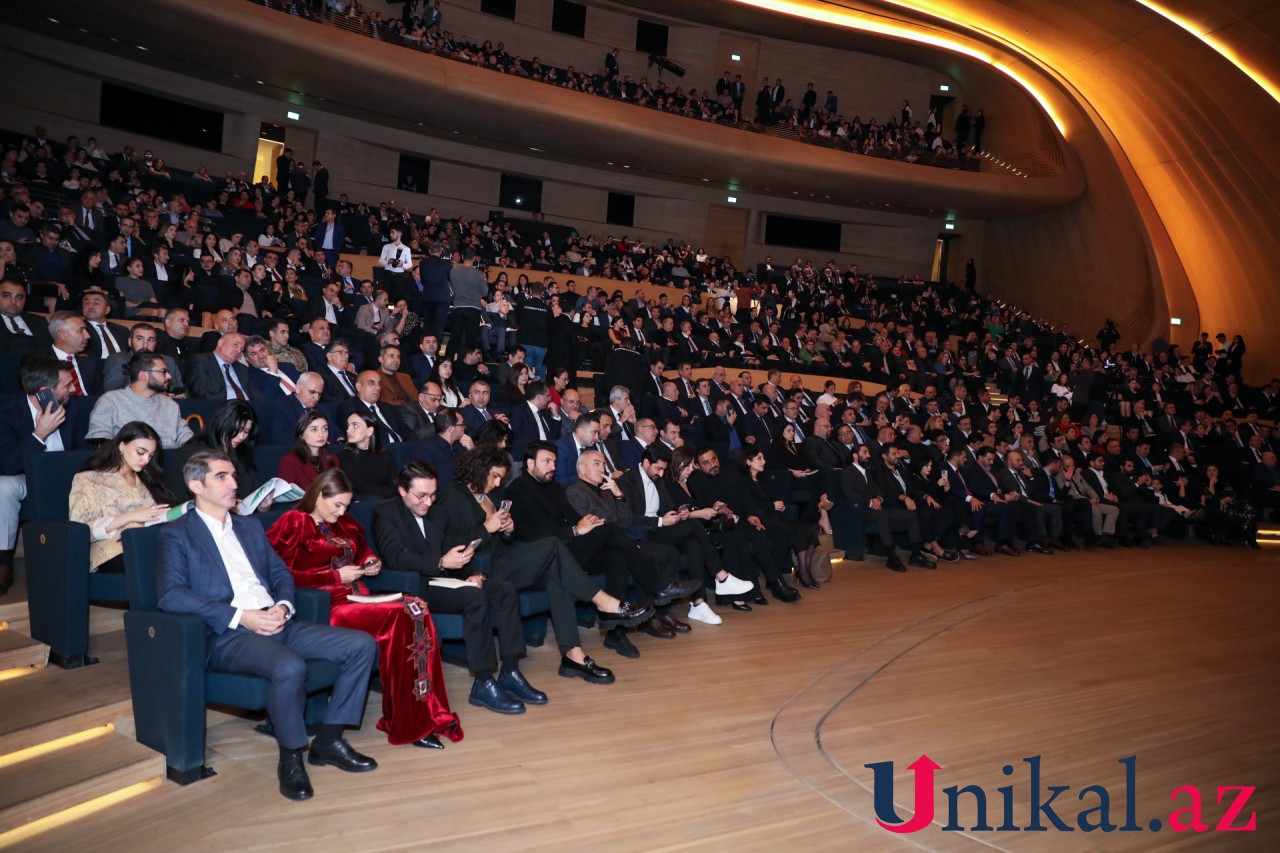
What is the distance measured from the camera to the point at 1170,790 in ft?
11.7

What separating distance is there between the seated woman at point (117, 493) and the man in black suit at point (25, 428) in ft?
1.12

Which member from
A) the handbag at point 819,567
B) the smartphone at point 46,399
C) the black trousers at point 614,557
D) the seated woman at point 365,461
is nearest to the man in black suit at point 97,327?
the smartphone at point 46,399

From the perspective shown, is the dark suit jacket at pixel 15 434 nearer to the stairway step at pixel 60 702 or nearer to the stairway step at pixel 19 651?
the stairway step at pixel 19 651

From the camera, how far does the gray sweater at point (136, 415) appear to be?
4418 mm

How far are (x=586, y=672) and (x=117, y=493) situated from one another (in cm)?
203

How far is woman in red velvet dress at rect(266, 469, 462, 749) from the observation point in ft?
11.1

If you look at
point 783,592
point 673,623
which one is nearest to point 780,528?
point 783,592

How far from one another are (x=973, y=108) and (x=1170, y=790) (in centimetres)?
2094

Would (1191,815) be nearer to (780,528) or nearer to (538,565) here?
(538,565)

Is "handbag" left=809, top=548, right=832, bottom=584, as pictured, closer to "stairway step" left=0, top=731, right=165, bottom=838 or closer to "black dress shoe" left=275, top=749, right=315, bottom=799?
"black dress shoe" left=275, top=749, right=315, bottom=799

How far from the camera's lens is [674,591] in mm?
4871

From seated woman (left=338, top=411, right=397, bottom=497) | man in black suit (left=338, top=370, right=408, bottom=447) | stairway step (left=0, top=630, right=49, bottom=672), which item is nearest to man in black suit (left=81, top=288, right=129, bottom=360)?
man in black suit (left=338, top=370, right=408, bottom=447)

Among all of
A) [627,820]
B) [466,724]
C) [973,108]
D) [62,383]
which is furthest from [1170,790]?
[973,108]

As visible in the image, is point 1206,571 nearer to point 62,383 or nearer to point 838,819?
point 838,819
